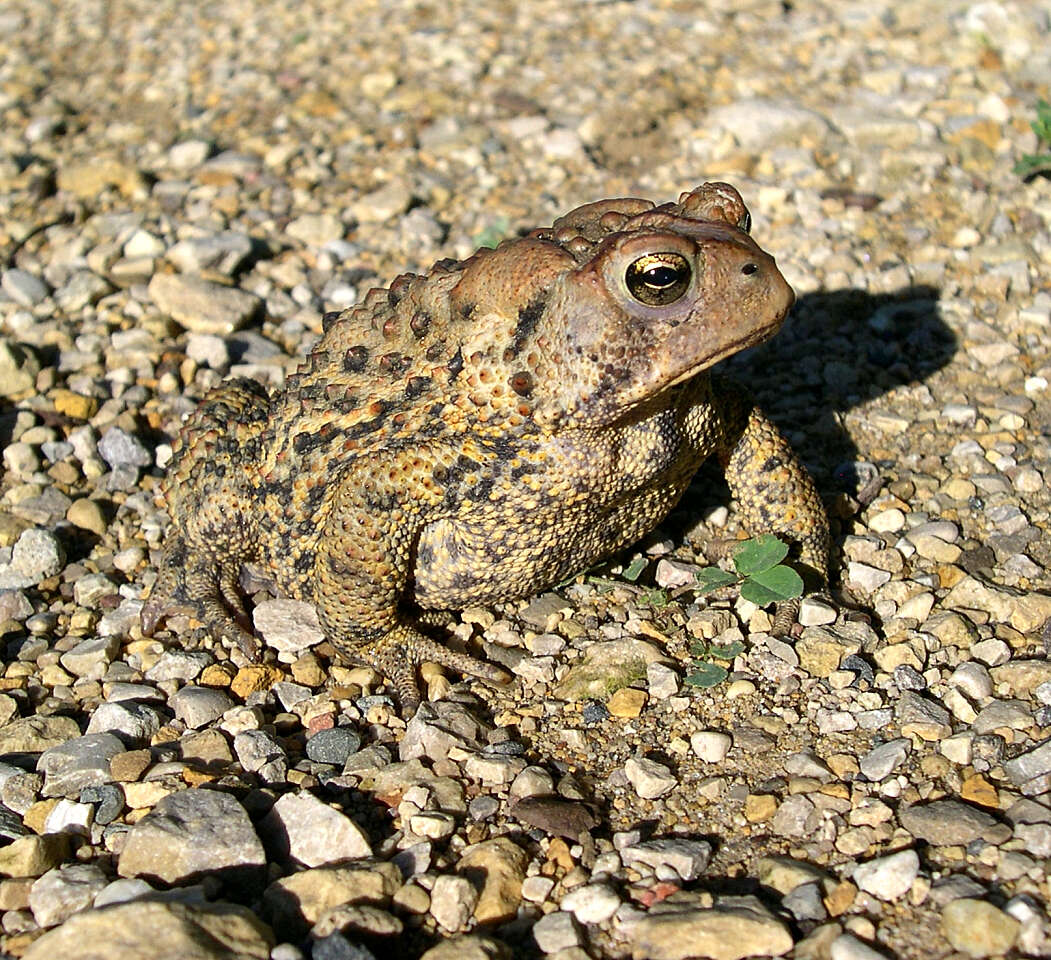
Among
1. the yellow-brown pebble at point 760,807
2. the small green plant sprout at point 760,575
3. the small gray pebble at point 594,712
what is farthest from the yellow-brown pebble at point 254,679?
the yellow-brown pebble at point 760,807

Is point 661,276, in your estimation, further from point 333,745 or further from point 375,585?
point 333,745

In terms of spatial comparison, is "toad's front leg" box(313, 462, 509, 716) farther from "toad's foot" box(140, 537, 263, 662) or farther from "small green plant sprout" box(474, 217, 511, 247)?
"small green plant sprout" box(474, 217, 511, 247)

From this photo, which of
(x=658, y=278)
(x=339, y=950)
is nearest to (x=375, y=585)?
(x=339, y=950)

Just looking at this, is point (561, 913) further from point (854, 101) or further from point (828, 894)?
point (854, 101)

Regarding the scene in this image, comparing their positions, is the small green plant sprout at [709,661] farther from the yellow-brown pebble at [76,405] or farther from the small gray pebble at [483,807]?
the yellow-brown pebble at [76,405]

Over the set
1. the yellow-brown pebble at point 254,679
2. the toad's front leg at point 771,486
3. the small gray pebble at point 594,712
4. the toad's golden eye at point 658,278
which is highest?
the toad's golden eye at point 658,278

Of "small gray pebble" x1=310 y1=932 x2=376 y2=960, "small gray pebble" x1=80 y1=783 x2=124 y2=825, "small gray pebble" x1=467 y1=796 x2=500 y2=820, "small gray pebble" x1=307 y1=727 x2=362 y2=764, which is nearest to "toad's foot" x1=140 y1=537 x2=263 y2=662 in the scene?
"small gray pebble" x1=307 y1=727 x2=362 y2=764

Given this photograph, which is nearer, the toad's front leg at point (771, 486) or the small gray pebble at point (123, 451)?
the toad's front leg at point (771, 486)

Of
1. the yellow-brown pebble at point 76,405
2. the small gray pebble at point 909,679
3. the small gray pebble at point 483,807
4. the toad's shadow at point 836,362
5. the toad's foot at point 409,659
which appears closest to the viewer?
the small gray pebble at point 483,807
